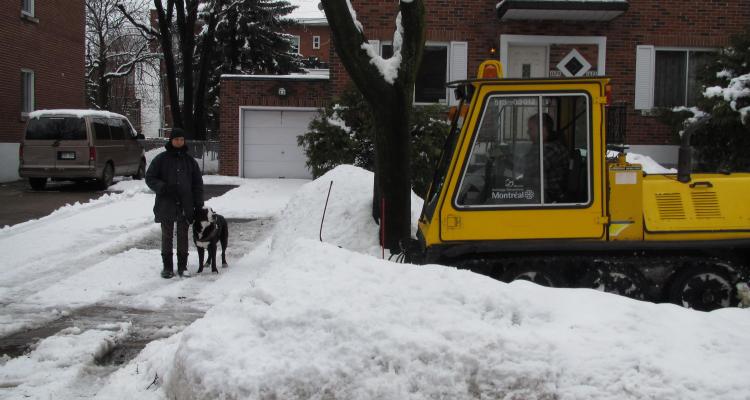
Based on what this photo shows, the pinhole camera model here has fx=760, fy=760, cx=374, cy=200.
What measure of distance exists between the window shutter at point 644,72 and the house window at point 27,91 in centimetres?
1829

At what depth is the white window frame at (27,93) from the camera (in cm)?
2411

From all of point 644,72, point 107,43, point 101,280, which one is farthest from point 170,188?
point 107,43

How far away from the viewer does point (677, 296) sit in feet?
21.1

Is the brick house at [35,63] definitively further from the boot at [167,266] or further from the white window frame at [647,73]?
the white window frame at [647,73]

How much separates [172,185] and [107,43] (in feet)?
125

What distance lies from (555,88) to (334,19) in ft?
10.5

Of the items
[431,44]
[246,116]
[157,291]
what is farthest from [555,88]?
[246,116]

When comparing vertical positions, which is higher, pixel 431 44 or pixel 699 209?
pixel 431 44

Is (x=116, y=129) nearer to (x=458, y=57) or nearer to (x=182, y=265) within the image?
(x=458, y=57)

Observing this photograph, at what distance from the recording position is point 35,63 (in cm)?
2452

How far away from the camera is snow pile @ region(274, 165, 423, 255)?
9289 millimetres

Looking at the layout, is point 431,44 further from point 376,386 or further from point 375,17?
point 376,386

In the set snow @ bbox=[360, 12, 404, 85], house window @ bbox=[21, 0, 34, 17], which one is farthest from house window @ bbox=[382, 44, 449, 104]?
house window @ bbox=[21, 0, 34, 17]

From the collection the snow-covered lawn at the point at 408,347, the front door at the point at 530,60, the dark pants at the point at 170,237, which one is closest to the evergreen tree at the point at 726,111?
the front door at the point at 530,60
